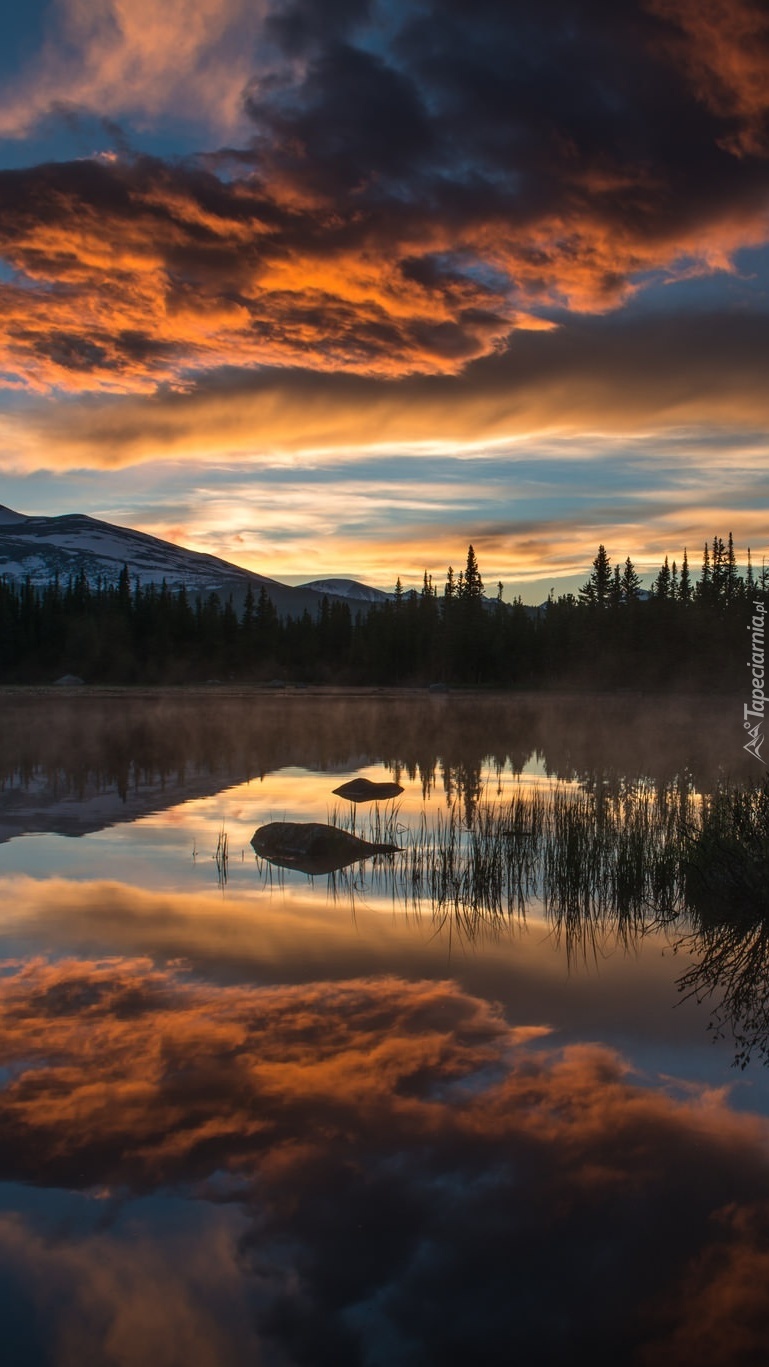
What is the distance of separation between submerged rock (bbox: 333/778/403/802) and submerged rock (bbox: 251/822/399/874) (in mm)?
5870

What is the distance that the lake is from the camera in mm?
4484

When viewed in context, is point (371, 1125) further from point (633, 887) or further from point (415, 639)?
point (415, 639)

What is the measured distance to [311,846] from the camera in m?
15.0

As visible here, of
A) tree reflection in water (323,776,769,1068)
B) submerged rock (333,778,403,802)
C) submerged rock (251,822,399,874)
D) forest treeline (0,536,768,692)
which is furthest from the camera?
forest treeline (0,536,768,692)

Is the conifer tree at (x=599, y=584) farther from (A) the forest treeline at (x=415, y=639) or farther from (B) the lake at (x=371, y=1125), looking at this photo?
(B) the lake at (x=371, y=1125)

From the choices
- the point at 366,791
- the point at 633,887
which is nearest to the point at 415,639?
the point at 366,791

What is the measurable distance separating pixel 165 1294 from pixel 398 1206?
1298 mm

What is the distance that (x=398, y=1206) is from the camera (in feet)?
17.3

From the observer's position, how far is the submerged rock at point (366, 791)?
71.6ft

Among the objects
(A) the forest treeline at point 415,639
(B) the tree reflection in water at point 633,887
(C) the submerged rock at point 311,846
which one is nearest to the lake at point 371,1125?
(B) the tree reflection in water at point 633,887

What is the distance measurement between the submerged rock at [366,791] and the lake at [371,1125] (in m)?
7.97

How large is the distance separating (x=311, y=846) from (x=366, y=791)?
22.9ft

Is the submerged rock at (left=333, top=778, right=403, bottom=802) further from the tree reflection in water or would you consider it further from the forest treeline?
the forest treeline

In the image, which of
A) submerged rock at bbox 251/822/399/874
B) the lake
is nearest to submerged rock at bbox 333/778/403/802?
submerged rock at bbox 251/822/399/874
